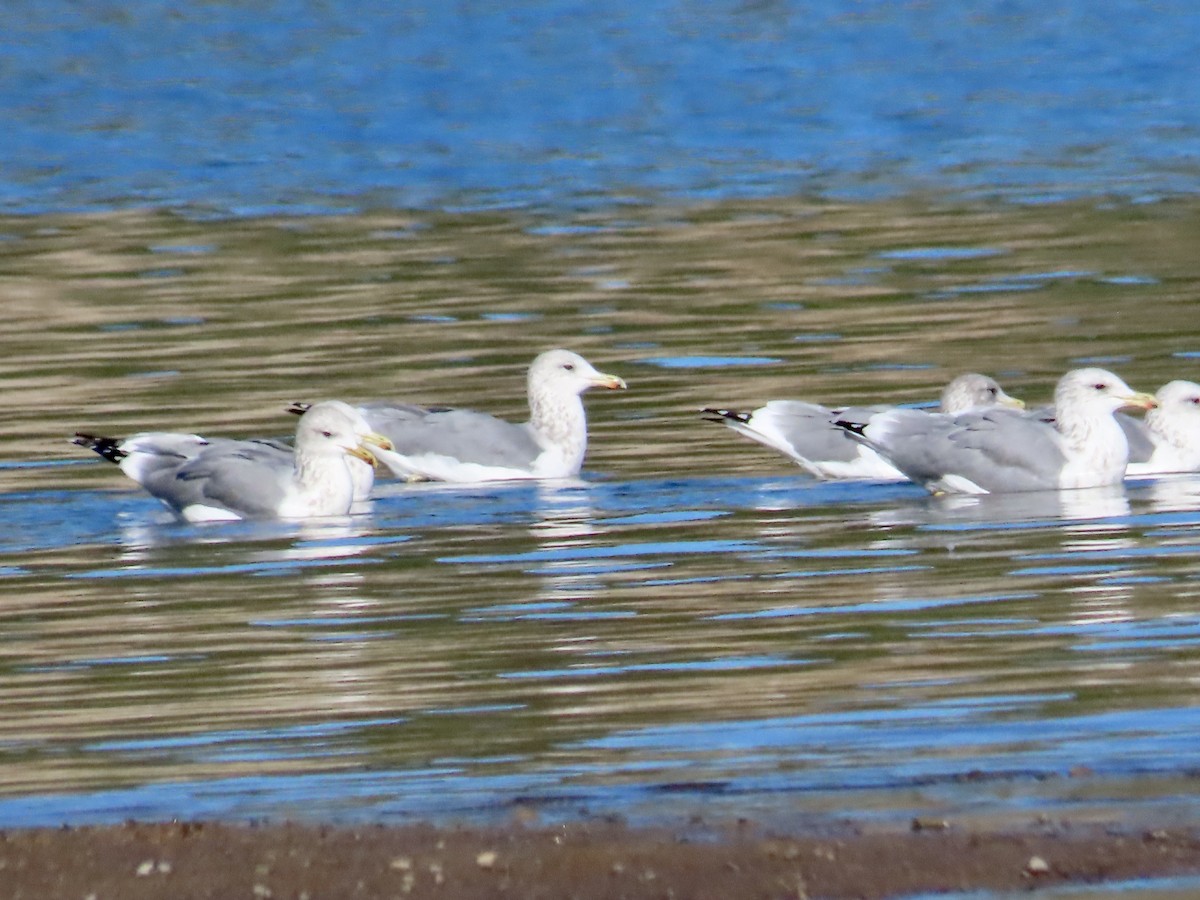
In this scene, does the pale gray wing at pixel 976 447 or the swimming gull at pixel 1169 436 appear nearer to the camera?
the pale gray wing at pixel 976 447

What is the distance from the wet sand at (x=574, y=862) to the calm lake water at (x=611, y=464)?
25 cm

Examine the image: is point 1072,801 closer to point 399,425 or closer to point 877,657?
point 877,657

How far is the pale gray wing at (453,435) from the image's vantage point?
1583cm

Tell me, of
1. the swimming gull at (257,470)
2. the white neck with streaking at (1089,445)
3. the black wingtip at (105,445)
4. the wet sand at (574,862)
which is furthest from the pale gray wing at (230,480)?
the wet sand at (574,862)

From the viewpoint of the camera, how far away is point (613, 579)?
40.0ft

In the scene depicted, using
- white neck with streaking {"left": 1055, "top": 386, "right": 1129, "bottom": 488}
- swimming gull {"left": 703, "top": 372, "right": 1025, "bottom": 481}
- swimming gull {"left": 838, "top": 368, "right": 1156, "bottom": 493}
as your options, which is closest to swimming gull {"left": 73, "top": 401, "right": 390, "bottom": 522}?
swimming gull {"left": 703, "top": 372, "right": 1025, "bottom": 481}

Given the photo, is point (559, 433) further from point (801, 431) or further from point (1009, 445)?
point (1009, 445)

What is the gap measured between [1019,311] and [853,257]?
392 centimetres

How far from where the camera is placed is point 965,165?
111 ft

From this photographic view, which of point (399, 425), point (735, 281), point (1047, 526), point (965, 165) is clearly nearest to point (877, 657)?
point (1047, 526)

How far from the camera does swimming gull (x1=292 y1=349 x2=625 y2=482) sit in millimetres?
15859

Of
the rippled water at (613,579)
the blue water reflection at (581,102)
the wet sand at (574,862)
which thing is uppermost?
the blue water reflection at (581,102)

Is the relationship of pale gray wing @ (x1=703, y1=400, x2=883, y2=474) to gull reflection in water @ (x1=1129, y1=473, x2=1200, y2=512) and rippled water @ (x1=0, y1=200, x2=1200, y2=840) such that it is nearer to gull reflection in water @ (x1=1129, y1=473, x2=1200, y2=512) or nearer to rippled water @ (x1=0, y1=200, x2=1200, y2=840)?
rippled water @ (x1=0, y1=200, x2=1200, y2=840)

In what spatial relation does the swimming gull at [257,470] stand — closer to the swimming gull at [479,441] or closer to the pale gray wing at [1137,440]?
the swimming gull at [479,441]
